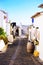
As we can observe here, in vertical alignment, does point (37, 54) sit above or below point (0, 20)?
below

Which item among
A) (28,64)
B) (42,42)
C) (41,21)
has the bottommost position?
(28,64)

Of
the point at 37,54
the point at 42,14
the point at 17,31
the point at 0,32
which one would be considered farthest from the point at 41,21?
the point at 17,31

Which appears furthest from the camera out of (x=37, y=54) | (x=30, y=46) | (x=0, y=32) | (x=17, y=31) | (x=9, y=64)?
(x=17, y=31)

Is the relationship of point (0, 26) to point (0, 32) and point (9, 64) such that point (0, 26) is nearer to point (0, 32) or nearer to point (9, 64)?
point (0, 32)

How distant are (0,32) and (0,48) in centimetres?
1147

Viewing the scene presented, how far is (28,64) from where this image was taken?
14172mm

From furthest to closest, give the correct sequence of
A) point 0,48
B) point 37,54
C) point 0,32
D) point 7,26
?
point 7,26, point 0,32, point 0,48, point 37,54

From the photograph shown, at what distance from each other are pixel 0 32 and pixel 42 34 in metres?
18.4

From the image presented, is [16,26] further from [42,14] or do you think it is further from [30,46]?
[42,14]

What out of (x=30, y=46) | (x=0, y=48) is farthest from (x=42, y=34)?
(x=0, y=48)

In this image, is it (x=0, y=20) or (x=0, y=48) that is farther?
(x=0, y=20)

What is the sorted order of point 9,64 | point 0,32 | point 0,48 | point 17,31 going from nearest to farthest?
point 9,64, point 0,48, point 0,32, point 17,31

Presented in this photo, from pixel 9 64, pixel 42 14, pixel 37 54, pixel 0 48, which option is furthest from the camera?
pixel 0 48

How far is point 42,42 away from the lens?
16172 millimetres
